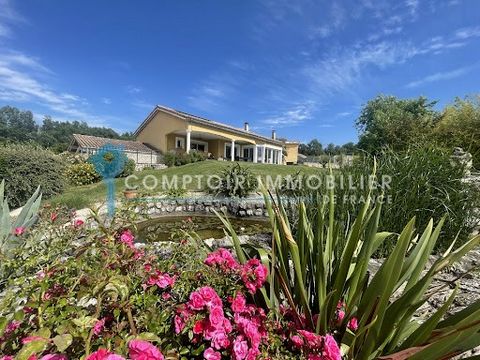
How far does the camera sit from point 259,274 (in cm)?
139

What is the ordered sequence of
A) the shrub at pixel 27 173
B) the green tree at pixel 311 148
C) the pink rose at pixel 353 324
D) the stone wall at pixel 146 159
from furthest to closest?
the green tree at pixel 311 148
the stone wall at pixel 146 159
the shrub at pixel 27 173
the pink rose at pixel 353 324

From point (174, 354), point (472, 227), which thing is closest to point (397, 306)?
point (174, 354)

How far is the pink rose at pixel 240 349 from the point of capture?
109 cm

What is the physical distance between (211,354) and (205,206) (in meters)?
8.51

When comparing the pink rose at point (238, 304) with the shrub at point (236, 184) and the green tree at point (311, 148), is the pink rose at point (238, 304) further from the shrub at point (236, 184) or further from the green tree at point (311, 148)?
the green tree at point (311, 148)

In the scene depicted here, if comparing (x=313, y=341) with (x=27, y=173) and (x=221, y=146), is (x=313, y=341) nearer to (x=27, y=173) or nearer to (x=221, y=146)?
(x=27, y=173)

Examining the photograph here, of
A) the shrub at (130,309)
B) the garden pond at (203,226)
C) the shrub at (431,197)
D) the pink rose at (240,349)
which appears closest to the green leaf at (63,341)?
the shrub at (130,309)

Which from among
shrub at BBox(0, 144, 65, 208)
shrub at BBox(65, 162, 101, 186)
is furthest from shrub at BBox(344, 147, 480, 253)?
shrub at BBox(65, 162, 101, 186)

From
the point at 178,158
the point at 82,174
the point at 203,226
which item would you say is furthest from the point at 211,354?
the point at 178,158

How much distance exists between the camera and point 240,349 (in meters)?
1.11

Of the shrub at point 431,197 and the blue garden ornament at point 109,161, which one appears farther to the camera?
the blue garden ornament at point 109,161

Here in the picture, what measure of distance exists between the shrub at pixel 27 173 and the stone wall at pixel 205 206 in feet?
11.7

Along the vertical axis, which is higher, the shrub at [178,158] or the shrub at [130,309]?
the shrub at [178,158]

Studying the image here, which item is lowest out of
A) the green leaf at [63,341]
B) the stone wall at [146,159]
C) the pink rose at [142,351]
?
the pink rose at [142,351]
